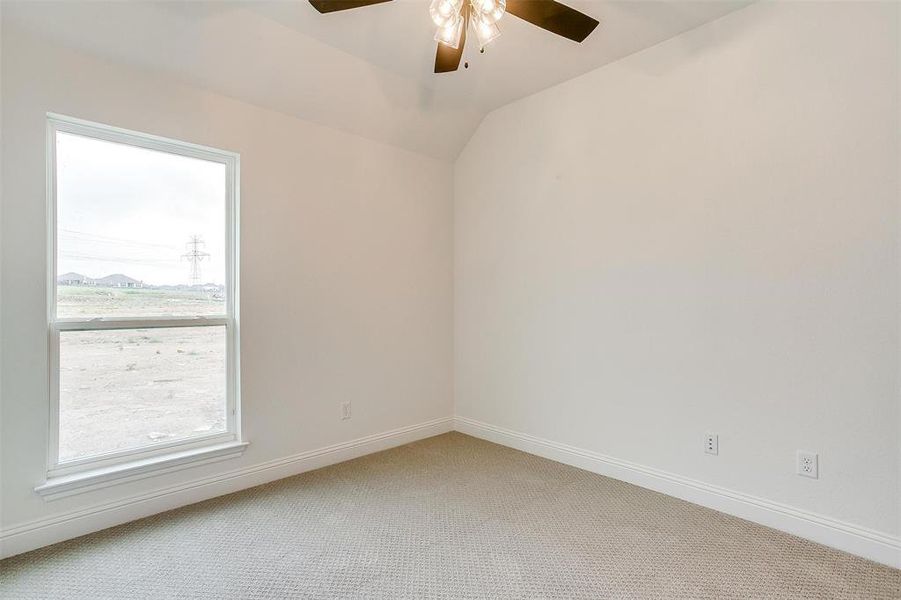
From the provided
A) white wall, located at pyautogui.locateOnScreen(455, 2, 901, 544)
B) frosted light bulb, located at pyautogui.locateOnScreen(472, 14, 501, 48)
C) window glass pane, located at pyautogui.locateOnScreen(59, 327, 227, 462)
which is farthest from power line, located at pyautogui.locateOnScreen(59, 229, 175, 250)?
white wall, located at pyautogui.locateOnScreen(455, 2, 901, 544)

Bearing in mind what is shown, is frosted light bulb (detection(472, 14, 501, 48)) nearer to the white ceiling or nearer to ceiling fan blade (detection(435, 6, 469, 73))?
ceiling fan blade (detection(435, 6, 469, 73))

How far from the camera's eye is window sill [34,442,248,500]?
203 cm

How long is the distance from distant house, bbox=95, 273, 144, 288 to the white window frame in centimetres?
17

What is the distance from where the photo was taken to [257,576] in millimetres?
1799

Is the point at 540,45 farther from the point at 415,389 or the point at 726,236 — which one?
the point at 415,389

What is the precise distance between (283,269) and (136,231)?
77 centimetres

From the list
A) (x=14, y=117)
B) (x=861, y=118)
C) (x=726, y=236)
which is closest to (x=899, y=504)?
(x=726, y=236)

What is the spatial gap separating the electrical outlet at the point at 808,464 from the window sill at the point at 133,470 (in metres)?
2.88

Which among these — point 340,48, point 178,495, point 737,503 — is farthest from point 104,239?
point 737,503

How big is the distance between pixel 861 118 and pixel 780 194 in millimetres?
400

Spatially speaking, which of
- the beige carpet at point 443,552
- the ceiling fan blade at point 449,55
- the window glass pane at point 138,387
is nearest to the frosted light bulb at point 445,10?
the ceiling fan blade at point 449,55

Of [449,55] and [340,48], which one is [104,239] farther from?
[449,55]

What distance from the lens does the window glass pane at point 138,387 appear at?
214 centimetres

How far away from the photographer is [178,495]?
2.37 metres
